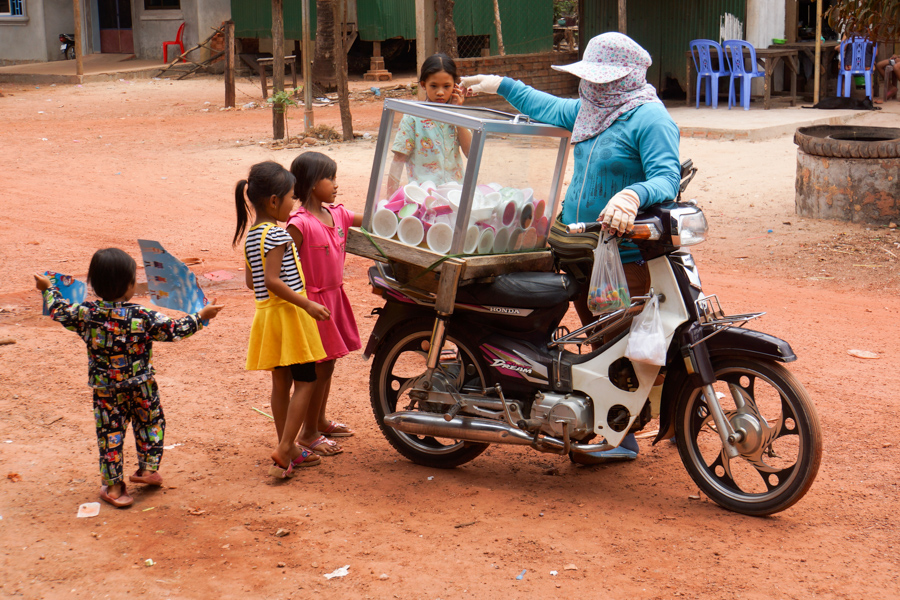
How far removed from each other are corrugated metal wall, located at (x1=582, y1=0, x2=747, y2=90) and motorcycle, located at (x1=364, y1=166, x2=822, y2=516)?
1469cm

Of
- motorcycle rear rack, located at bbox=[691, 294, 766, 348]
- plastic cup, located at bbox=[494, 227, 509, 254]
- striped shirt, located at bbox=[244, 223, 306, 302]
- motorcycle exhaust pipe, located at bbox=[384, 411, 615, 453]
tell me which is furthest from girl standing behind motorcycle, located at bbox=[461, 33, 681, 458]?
striped shirt, located at bbox=[244, 223, 306, 302]

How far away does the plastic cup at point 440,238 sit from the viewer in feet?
11.9

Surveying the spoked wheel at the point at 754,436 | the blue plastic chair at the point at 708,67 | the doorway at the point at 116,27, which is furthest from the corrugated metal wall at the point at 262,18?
the spoked wheel at the point at 754,436

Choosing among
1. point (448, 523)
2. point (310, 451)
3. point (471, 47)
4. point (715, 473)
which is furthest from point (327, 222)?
point (471, 47)

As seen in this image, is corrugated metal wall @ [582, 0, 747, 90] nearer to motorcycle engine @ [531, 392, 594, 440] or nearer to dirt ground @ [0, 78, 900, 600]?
dirt ground @ [0, 78, 900, 600]

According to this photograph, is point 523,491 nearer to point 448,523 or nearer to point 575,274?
point 448,523

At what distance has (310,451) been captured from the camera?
13.8ft

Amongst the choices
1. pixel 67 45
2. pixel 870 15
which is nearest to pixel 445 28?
pixel 870 15

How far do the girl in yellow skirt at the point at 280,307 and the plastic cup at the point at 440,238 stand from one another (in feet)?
1.73

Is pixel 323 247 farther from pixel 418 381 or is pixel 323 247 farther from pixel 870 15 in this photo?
pixel 870 15

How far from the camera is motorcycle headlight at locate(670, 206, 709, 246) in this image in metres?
3.29

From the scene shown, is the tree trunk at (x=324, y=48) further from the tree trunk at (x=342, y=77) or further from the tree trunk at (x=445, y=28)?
the tree trunk at (x=342, y=77)

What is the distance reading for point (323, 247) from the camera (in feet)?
12.9

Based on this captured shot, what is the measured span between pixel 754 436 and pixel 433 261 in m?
1.46
